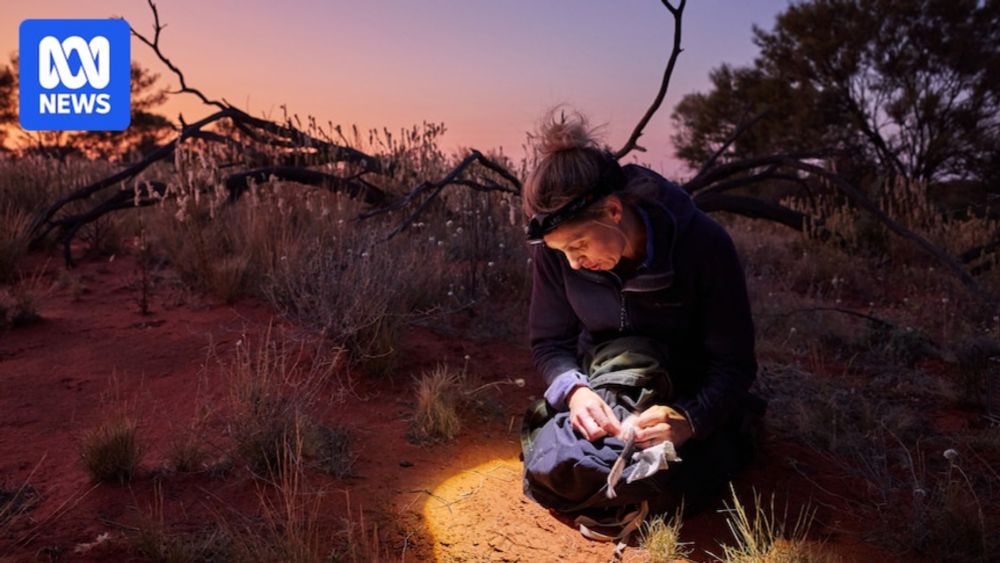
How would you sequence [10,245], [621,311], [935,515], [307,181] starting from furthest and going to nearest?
[307,181] → [10,245] → [621,311] → [935,515]

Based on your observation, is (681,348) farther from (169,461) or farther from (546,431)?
(169,461)

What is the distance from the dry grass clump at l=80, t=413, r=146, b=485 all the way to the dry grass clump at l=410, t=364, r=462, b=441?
111 cm

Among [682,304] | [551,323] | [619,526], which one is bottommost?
[619,526]

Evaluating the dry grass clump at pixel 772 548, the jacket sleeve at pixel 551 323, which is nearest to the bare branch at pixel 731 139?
the jacket sleeve at pixel 551 323

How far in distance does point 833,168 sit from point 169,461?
5348 millimetres

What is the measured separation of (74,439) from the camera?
3.12 m

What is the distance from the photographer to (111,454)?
103 inches

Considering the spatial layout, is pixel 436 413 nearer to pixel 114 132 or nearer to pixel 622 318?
pixel 622 318

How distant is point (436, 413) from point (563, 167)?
4.51 feet

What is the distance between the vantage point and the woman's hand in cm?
245

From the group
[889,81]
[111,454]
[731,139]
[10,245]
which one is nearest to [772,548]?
[111,454]

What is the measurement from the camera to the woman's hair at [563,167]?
7.89 feet

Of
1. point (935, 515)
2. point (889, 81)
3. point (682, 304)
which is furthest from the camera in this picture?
point (889, 81)

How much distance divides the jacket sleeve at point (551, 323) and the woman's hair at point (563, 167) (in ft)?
1.32
